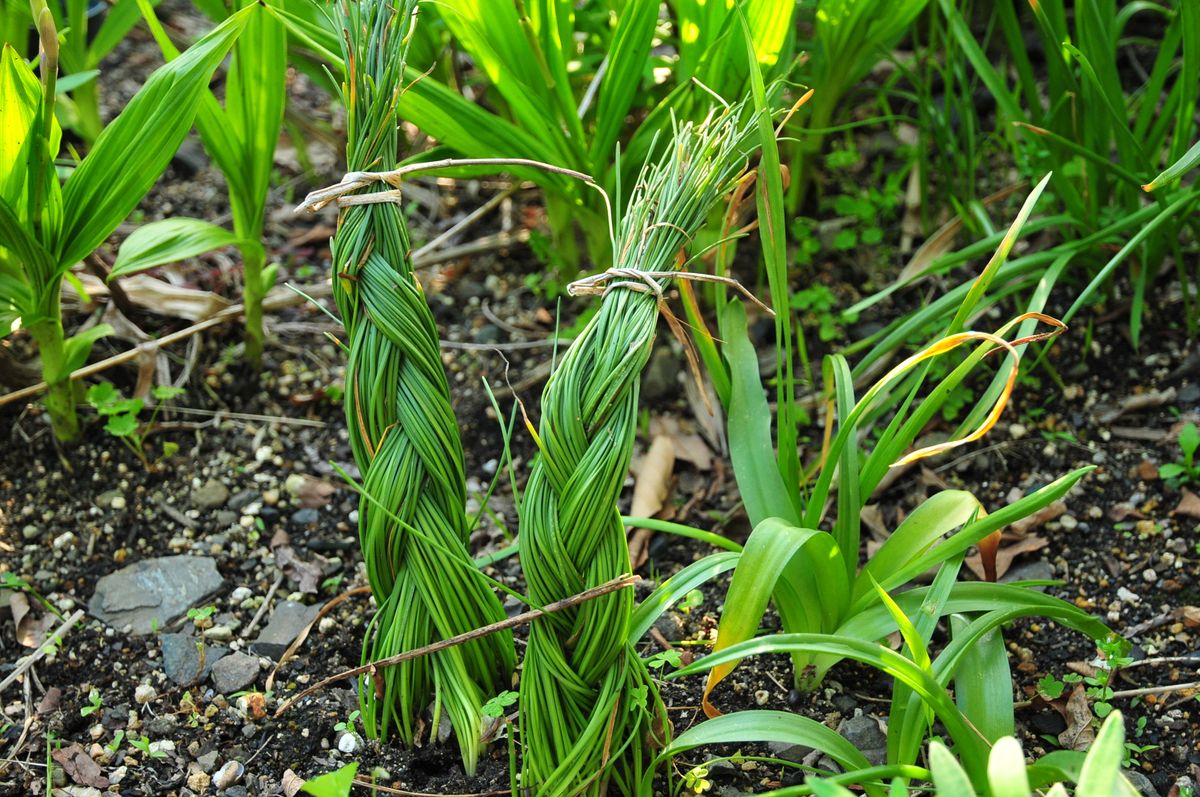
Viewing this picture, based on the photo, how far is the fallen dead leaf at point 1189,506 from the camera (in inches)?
58.0

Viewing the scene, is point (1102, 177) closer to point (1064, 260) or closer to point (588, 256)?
point (1064, 260)

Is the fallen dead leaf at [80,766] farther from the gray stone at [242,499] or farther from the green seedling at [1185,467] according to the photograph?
the green seedling at [1185,467]

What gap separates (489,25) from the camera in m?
1.54

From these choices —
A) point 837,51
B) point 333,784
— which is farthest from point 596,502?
point 837,51

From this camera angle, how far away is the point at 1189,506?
148 cm

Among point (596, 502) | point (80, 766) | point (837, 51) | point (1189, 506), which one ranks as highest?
point (837, 51)

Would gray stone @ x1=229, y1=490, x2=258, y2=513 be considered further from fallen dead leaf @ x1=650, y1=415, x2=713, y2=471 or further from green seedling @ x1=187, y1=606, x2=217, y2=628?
fallen dead leaf @ x1=650, y1=415, x2=713, y2=471

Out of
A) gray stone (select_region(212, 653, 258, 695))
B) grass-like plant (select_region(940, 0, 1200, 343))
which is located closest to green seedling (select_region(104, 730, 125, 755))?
gray stone (select_region(212, 653, 258, 695))

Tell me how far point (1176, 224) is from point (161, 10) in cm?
242

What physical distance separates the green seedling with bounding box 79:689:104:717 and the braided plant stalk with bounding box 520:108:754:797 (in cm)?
57

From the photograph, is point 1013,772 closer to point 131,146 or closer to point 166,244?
point 131,146

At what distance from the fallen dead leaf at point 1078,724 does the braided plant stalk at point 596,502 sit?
50cm

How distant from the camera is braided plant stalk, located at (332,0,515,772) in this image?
3.46 ft

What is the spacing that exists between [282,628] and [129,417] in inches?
16.4
